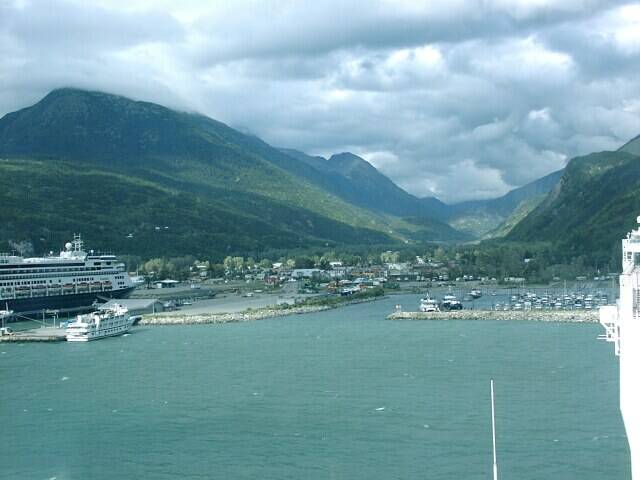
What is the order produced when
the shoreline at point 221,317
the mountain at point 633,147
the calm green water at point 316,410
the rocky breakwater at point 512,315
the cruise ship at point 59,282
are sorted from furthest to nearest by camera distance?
the mountain at point 633,147 → the cruise ship at point 59,282 → the shoreline at point 221,317 → the rocky breakwater at point 512,315 → the calm green water at point 316,410

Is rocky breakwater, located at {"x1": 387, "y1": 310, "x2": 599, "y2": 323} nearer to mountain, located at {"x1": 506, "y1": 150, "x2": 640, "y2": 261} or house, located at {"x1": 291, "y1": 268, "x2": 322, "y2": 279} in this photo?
mountain, located at {"x1": 506, "y1": 150, "x2": 640, "y2": 261}

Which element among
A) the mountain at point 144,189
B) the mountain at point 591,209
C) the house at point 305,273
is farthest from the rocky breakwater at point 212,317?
the mountain at point 144,189

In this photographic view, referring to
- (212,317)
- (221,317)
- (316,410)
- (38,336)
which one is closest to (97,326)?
(38,336)

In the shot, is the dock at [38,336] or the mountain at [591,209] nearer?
the dock at [38,336]

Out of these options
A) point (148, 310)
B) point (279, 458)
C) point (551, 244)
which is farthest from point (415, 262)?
point (279, 458)

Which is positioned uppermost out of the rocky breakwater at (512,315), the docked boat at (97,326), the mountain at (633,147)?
the mountain at (633,147)

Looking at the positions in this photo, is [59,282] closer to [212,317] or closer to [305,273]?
[212,317]

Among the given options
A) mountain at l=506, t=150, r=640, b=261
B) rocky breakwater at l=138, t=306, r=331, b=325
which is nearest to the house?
mountain at l=506, t=150, r=640, b=261

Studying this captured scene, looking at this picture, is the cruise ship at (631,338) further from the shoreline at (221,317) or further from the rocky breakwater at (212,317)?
the rocky breakwater at (212,317)
